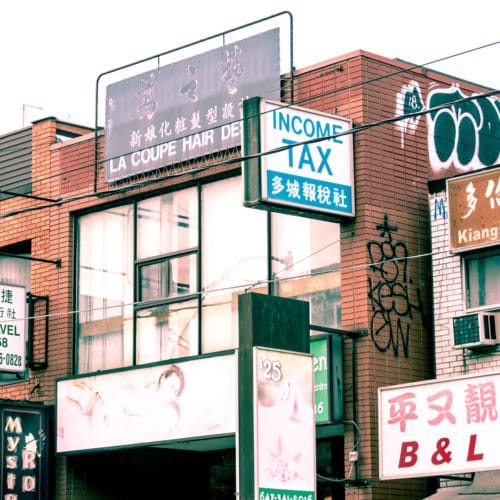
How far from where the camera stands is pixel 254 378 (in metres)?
18.2

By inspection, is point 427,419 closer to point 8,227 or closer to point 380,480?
point 380,480

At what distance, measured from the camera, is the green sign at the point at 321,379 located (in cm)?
2061

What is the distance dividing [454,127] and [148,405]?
245 inches

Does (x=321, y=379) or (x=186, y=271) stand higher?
(x=186, y=271)

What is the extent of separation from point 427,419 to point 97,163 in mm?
8277

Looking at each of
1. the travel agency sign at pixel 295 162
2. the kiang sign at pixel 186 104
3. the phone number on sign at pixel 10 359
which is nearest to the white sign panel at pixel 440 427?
the travel agency sign at pixel 295 162

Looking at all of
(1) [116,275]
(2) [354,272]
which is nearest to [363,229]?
(2) [354,272]

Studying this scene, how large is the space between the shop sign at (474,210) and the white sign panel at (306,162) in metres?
1.46

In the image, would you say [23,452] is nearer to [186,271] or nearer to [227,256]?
[186,271]

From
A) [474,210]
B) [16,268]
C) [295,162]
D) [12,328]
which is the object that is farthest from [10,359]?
[474,210]

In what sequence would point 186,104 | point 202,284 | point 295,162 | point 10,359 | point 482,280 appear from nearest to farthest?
point 295,162 → point 482,280 → point 202,284 → point 186,104 → point 10,359

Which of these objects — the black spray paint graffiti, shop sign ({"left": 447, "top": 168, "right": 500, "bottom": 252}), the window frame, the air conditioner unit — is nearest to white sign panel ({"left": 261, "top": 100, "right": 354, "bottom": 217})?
the black spray paint graffiti

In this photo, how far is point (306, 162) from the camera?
2048 cm

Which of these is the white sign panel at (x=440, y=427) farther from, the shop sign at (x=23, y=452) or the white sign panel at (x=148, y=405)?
the shop sign at (x=23, y=452)
